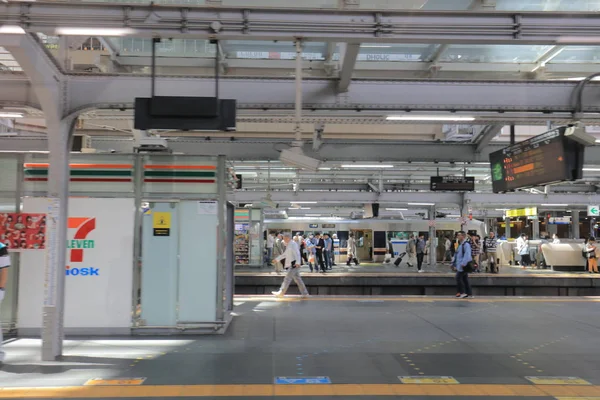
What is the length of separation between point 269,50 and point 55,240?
14.7 feet

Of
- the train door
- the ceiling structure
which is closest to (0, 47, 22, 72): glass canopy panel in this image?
the ceiling structure

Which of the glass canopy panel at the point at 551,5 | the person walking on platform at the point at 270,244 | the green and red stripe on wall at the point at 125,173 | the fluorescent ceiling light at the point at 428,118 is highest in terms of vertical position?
the glass canopy panel at the point at 551,5

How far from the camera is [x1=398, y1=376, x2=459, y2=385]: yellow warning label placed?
5379 mm

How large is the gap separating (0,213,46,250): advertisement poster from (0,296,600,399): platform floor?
1.39 metres

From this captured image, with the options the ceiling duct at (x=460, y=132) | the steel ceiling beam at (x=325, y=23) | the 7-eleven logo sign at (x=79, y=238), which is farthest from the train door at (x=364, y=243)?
the steel ceiling beam at (x=325, y=23)

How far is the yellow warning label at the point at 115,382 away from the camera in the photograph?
208 inches

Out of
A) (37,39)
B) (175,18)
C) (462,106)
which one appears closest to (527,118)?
(462,106)

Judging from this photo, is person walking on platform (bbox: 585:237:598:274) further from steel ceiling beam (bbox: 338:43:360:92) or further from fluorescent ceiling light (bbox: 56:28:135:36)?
fluorescent ceiling light (bbox: 56:28:135:36)

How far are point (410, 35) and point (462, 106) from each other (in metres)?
2.27

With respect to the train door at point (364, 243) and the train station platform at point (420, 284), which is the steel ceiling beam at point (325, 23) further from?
the train door at point (364, 243)

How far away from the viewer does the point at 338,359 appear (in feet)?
20.7

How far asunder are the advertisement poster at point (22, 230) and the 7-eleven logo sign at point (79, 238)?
0.41m

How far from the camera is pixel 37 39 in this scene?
5812mm

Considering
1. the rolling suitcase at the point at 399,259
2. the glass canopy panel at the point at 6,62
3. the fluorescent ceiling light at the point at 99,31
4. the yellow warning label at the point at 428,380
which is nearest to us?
the fluorescent ceiling light at the point at 99,31
